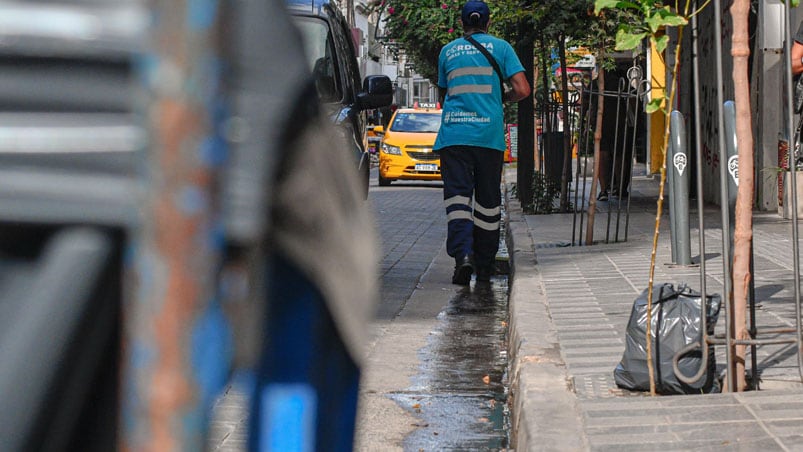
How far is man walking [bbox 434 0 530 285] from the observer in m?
8.19

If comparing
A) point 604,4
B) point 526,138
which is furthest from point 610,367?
A: point 526,138

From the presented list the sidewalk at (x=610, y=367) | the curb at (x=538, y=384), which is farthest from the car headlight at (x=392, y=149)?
the curb at (x=538, y=384)

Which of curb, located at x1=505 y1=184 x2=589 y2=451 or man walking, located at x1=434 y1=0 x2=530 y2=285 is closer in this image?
curb, located at x1=505 y1=184 x2=589 y2=451

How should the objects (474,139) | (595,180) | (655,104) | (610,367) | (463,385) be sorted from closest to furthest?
(655,104)
(610,367)
(463,385)
(474,139)
(595,180)

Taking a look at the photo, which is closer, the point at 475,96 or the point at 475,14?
the point at 475,96

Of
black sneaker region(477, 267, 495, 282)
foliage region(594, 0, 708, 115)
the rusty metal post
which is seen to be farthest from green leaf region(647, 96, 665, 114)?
black sneaker region(477, 267, 495, 282)

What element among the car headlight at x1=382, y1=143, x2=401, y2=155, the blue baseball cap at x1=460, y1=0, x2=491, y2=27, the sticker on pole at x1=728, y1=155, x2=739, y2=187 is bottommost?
the car headlight at x1=382, y1=143, x2=401, y2=155

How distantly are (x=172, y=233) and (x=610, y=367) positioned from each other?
13.1ft

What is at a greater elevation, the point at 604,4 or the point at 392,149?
the point at 604,4

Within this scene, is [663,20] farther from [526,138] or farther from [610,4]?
[526,138]

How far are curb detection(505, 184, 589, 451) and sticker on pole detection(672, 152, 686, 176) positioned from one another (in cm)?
135

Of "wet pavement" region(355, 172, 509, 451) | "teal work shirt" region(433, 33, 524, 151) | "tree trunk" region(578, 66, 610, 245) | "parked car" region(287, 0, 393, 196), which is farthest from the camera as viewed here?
"tree trunk" region(578, 66, 610, 245)

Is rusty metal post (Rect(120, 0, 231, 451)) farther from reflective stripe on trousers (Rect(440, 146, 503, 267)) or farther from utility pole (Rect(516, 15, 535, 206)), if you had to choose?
utility pole (Rect(516, 15, 535, 206))

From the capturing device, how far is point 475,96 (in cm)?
822
